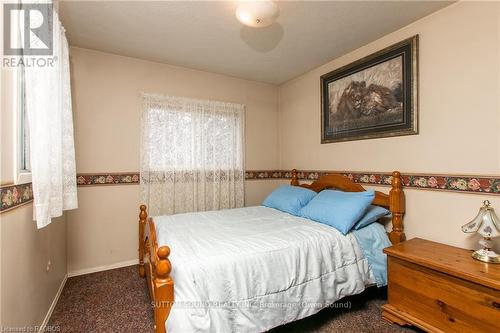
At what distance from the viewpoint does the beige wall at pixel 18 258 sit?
1193mm

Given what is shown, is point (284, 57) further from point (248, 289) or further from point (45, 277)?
point (45, 277)

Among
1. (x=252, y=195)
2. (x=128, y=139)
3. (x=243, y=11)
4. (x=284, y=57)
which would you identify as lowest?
(x=252, y=195)

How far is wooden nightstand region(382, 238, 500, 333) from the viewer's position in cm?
142

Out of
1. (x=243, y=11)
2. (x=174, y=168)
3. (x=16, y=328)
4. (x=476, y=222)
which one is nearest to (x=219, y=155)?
(x=174, y=168)

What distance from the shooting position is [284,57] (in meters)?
2.88

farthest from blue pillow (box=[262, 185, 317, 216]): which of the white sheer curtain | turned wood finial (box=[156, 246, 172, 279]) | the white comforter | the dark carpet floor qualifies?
the white sheer curtain

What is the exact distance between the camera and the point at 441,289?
1.60 m

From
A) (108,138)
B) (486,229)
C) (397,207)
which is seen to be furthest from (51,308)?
(486,229)

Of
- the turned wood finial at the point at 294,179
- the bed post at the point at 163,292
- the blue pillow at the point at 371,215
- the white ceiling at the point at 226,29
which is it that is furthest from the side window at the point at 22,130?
the turned wood finial at the point at 294,179

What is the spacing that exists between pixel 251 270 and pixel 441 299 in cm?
127

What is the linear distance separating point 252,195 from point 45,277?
2471 millimetres

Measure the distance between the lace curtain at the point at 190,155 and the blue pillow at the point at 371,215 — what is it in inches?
68.2

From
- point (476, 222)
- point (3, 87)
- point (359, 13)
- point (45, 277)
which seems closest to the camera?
point (3, 87)

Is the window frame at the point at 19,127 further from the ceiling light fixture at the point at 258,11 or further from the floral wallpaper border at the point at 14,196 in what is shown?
the ceiling light fixture at the point at 258,11
